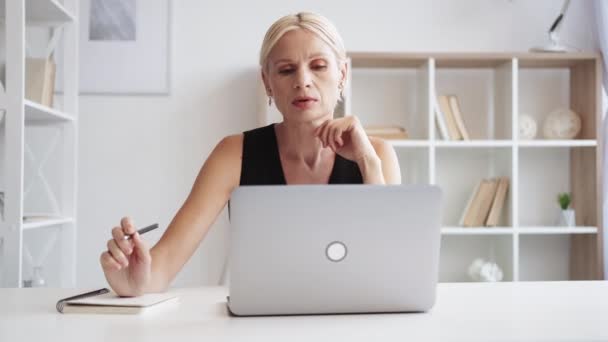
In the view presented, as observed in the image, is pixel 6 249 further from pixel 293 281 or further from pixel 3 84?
pixel 293 281

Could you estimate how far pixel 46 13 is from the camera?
3.00 meters

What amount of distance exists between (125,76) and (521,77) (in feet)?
6.45

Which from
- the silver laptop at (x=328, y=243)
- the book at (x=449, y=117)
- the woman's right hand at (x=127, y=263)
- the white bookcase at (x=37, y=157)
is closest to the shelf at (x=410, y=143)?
the book at (x=449, y=117)

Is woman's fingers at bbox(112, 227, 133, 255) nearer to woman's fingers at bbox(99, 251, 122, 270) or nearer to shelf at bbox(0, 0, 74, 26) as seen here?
woman's fingers at bbox(99, 251, 122, 270)

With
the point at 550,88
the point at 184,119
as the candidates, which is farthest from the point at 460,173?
the point at 184,119

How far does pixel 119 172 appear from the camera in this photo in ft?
11.9

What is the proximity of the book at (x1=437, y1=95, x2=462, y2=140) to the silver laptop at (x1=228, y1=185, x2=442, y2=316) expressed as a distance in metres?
2.34

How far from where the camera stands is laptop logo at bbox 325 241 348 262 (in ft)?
3.74

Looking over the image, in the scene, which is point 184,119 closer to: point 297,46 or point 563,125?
point 563,125

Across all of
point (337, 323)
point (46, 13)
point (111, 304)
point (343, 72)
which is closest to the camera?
point (337, 323)

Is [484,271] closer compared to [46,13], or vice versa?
[46,13]

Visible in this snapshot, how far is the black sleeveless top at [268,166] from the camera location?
1.87 m

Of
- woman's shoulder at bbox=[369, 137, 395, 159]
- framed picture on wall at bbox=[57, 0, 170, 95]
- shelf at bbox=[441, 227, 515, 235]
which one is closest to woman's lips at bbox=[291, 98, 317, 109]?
woman's shoulder at bbox=[369, 137, 395, 159]

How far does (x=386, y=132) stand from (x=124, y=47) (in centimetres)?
135
